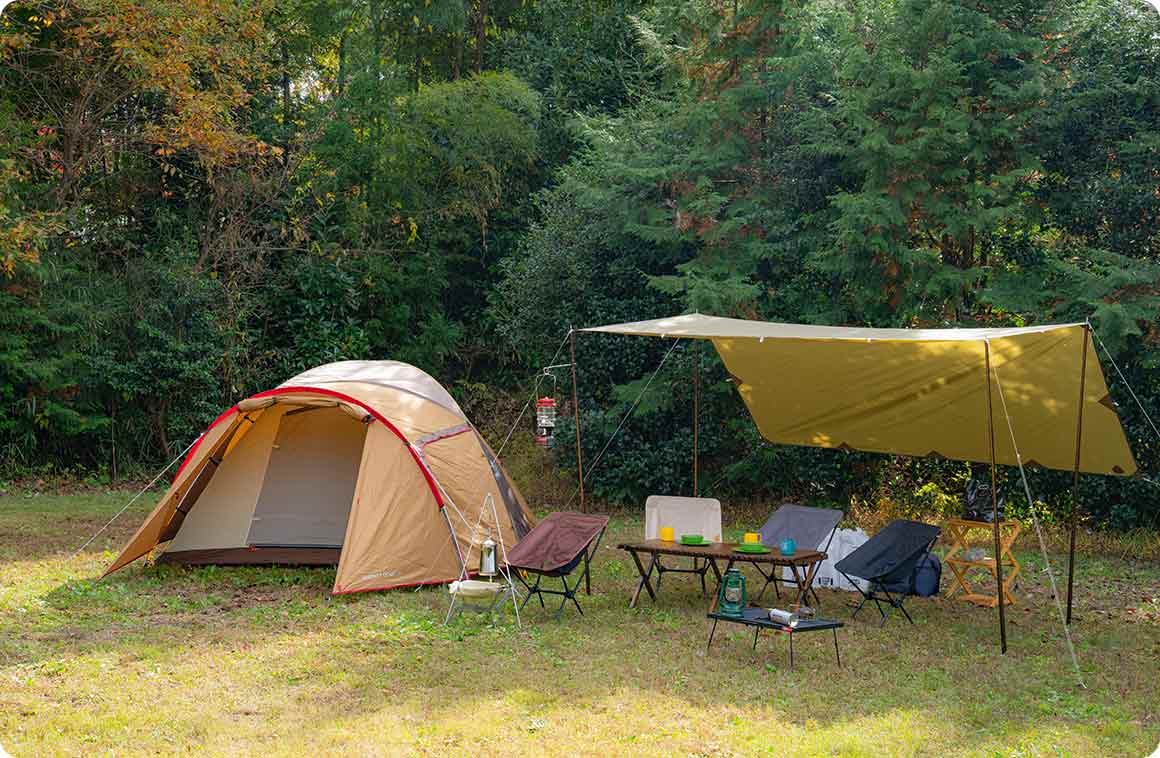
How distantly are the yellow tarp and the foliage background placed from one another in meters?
1.65

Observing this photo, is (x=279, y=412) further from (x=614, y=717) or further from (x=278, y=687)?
(x=614, y=717)

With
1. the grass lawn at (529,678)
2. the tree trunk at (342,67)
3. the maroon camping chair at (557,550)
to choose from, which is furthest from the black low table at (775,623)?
the tree trunk at (342,67)

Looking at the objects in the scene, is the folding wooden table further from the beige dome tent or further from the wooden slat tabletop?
the beige dome tent

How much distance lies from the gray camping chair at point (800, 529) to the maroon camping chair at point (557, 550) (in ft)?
3.68

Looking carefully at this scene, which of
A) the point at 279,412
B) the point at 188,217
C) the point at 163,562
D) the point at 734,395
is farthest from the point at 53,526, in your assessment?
the point at 734,395

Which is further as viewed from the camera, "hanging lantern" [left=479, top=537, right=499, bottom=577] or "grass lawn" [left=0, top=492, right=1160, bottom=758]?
"hanging lantern" [left=479, top=537, right=499, bottom=577]

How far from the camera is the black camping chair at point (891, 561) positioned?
604cm

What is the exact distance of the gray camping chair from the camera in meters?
6.71

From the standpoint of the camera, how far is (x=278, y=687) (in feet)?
15.7

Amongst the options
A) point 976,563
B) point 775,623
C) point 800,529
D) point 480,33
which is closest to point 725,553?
point 800,529

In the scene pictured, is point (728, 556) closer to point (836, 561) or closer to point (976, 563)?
point (836, 561)

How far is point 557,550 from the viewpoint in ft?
20.7

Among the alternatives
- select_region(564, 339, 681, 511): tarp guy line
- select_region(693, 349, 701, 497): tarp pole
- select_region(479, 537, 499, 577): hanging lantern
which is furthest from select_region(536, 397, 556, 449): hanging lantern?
select_region(479, 537, 499, 577): hanging lantern

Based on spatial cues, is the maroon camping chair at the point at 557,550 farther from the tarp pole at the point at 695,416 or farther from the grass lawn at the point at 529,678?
the tarp pole at the point at 695,416
